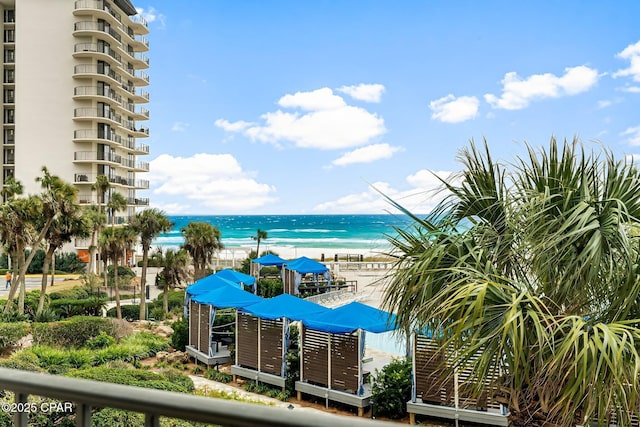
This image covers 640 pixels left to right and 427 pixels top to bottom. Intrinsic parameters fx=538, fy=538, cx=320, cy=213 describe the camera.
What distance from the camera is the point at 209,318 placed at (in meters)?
14.4

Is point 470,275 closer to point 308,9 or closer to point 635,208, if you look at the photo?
point 635,208

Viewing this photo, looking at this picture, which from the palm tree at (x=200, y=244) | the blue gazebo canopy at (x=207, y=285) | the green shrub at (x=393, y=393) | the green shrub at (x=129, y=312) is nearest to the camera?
the green shrub at (x=393, y=393)

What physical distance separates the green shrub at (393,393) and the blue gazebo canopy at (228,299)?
14.6ft

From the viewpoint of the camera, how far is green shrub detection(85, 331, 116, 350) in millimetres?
14758

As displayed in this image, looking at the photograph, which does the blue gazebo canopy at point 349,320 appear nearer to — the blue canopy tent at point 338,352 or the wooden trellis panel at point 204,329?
the blue canopy tent at point 338,352

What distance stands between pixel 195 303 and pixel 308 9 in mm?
80737

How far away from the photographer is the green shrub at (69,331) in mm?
14906

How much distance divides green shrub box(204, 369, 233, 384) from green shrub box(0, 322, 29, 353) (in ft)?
17.4

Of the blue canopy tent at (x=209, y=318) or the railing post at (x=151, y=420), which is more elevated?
the railing post at (x=151, y=420)

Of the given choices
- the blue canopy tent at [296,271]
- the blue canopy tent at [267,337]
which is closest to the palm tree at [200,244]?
the blue canopy tent at [296,271]

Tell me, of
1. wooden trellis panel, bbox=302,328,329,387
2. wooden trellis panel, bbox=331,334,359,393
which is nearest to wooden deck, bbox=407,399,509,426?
wooden trellis panel, bbox=331,334,359,393

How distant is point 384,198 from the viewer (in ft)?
16.9

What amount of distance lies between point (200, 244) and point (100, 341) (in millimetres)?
14255

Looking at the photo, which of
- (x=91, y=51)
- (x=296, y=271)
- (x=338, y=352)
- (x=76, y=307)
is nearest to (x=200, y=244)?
(x=296, y=271)
